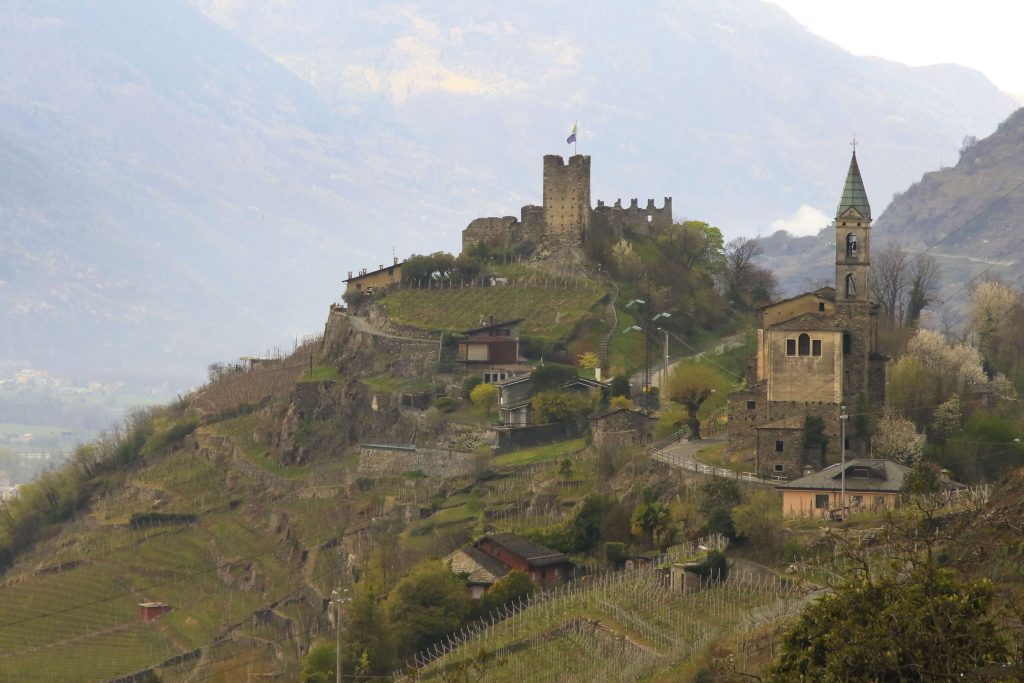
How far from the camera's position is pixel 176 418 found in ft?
373

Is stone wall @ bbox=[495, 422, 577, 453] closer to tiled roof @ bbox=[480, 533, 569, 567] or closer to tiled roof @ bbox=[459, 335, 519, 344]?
tiled roof @ bbox=[459, 335, 519, 344]

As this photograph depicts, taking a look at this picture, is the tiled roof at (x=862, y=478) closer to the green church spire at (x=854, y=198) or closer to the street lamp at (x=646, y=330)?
the green church spire at (x=854, y=198)

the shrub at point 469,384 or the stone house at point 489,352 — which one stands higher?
the stone house at point 489,352

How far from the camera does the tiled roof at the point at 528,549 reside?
63.1m

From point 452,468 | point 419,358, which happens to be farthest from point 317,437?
point 452,468

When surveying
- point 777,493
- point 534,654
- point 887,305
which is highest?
point 887,305

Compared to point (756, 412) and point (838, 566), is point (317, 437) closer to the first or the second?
point (756, 412)

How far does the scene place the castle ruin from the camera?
10588cm

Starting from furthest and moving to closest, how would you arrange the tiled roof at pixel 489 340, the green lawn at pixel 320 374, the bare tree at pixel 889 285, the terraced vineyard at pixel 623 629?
the green lawn at pixel 320 374
the tiled roof at pixel 489 340
the bare tree at pixel 889 285
the terraced vineyard at pixel 623 629

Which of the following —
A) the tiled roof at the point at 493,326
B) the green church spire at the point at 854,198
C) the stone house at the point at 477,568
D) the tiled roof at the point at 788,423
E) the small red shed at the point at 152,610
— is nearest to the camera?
the stone house at the point at 477,568

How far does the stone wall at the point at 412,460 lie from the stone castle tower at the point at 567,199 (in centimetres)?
2009

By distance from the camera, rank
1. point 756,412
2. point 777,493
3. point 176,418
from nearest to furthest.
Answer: point 777,493, point 756,412, point 176,418

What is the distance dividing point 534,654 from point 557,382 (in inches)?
1357

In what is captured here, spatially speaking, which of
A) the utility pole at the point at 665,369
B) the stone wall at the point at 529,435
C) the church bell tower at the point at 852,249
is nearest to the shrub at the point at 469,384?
the stone wall at the point at 529,435
